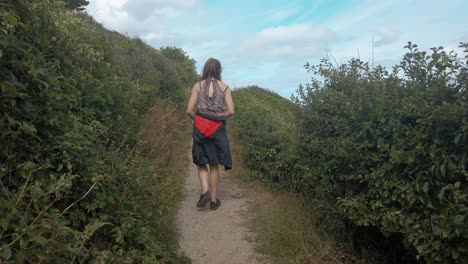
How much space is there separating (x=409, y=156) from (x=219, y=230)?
95.8 inches

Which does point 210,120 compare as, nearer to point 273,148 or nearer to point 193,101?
point 193,101

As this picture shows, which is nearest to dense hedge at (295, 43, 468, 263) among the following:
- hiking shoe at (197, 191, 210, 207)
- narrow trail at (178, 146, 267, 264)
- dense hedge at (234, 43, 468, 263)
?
dense hedge at (234, 43, 468, 263)

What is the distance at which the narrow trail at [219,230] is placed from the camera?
4.54 meters

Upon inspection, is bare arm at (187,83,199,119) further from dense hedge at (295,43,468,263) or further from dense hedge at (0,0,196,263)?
dense hedge at (295,43,468,263)

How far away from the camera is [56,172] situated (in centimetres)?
328

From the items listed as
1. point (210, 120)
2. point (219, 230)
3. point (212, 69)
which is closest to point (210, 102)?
point (210, 120)

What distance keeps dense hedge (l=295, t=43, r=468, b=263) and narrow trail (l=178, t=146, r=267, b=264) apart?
1.10m

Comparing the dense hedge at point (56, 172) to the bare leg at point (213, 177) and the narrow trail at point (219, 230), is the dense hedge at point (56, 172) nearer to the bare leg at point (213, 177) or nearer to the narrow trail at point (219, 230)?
the narrow trail at point (219, 230)

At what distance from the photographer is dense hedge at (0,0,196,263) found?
267 cm

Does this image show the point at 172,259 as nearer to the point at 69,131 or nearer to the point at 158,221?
the point at 158,221

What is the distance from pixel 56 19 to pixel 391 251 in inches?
172

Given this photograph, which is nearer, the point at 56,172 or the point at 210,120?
the point at 56,172

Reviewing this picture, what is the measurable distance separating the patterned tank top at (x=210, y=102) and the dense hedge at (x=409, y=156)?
1335mm

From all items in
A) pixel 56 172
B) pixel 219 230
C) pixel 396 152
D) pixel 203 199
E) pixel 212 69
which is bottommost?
pixel 219 230
